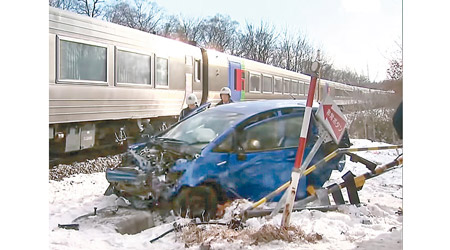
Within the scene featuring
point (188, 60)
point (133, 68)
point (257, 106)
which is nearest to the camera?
point (257, 106)

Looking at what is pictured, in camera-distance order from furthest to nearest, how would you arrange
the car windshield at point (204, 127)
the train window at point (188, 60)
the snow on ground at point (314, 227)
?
1. the train window at point (188, 60)
2. the car windshield at point (204, 127)
3. the snow on ground at point (314, 227)

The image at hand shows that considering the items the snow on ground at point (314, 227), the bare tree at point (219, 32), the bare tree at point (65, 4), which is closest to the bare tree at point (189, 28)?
the bare tree at point (219, 32)

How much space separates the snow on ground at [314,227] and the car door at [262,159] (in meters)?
0.12

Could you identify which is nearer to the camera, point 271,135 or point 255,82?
point 271,135

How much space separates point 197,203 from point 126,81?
795 mm

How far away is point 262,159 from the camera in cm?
273

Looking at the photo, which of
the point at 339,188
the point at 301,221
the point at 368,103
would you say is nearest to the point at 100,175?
the point at 301,221

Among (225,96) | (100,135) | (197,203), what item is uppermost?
(225,96)

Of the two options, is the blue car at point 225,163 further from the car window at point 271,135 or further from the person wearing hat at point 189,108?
the person wearing hat at point 189,108

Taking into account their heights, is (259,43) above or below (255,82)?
above

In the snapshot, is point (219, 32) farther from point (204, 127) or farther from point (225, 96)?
point (204, 127)

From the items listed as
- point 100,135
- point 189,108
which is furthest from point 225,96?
point 100,135

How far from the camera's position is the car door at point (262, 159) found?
8.91 ft

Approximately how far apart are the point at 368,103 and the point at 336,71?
0.80 ft
